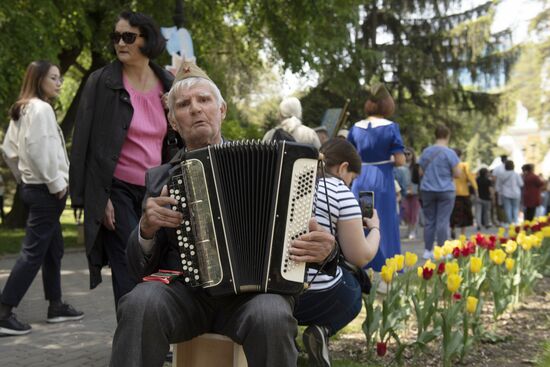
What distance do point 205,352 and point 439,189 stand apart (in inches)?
302

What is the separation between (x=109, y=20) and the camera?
15328mm

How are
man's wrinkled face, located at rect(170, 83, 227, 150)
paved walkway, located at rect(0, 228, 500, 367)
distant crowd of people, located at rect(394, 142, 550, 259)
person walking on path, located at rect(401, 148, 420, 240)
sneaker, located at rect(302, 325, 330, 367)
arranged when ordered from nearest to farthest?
man's wrinkled face, located at rect(170, 83, 227, 150) → sneaker, located at rect(302, 325, 330, 367) → paved walkway, located at rect(0, 228, 500, 367) → distant crowd of people, located at rect(394, 142, 550, 259) → person walking on path, located at rect(401, 148, 420, 240)

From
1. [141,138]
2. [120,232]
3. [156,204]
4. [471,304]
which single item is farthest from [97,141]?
[471,304]

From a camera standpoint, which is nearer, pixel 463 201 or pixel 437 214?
pixel 437 214

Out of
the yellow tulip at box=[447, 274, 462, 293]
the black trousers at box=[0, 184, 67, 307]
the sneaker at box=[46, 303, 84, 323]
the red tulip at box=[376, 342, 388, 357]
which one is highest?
the black trousers at box=[0, 184, 67, 307]

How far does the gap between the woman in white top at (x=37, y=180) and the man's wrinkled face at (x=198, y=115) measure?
98.9 inches

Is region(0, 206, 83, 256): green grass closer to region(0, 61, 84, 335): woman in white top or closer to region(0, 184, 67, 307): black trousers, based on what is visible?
region(0, 61, 84, 335): woman in white top

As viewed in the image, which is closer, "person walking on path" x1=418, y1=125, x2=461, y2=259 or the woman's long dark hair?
the woman's long dark hair

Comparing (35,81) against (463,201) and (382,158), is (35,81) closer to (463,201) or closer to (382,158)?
(382,158)

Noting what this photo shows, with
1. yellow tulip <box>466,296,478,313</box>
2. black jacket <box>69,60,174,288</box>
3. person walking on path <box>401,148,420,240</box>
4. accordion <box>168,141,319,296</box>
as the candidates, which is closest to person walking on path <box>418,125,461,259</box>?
person walking on path <box>401,148,420,240</box>

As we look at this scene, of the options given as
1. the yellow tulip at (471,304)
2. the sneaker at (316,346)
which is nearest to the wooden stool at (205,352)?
the sneaker at (316,346)

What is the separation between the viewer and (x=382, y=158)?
7.79m

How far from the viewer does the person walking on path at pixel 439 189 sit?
10492 millimetres

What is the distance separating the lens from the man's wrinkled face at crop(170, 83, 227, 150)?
141 inches
